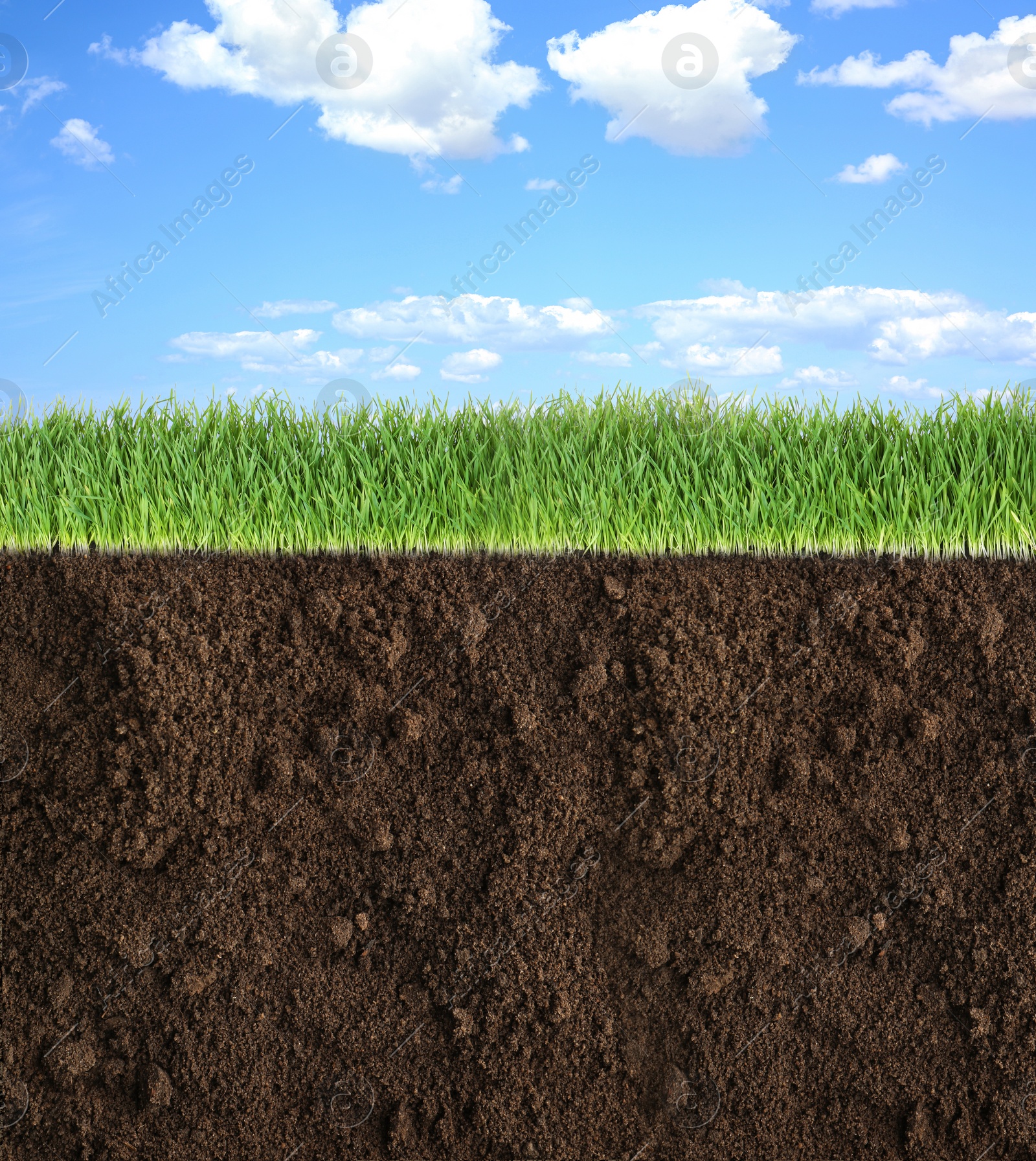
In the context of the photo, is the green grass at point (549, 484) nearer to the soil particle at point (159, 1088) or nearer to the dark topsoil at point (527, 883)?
the dark topsoil at point (527, 883)

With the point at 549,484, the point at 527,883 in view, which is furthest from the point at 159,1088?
the point at 549,484

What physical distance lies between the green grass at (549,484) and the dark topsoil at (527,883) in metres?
0.23

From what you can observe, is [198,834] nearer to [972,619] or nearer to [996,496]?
[972,619]

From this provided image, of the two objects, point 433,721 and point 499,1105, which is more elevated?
point 433,721

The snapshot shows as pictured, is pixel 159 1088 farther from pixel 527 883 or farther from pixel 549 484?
pixel 549 484

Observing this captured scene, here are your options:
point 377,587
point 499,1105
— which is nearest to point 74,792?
point 377,587

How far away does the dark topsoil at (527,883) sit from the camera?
11.0 ft

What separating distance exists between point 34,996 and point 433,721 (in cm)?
190

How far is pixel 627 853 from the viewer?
339cm

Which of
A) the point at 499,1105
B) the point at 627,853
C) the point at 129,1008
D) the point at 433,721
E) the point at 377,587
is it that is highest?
the point at 377,587

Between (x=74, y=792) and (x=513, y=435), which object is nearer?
(x=74, y=792)

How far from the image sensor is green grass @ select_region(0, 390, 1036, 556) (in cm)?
360

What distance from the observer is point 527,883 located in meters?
3.35

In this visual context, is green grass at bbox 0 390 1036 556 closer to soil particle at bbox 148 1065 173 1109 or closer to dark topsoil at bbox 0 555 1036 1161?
dark topsoil at bbox 0 555 1036 1161
